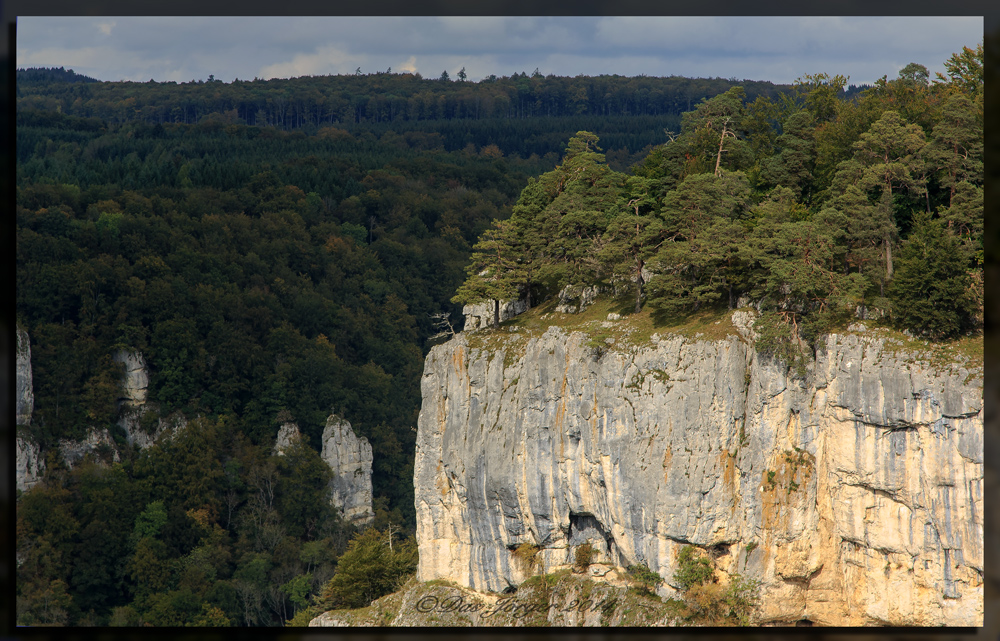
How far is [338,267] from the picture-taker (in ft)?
322

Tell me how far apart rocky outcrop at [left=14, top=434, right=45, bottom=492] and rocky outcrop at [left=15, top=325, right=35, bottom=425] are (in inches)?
68.2

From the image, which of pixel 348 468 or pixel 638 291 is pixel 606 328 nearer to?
pixel 638 291

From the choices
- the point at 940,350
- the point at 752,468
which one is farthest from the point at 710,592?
the point at 940,350

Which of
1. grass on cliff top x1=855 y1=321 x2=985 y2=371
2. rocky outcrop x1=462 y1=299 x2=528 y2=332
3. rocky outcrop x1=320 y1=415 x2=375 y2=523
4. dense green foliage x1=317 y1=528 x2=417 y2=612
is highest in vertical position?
grass on cliff top x1=855 y1=321 x2=985 y2=371

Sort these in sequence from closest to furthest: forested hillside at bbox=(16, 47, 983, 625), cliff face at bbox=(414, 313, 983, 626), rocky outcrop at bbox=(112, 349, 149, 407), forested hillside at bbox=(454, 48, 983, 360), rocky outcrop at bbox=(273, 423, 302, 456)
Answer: cliff face at bbox=(414, 313, 983, 626), forested hillside at bbox=(454, 48, 983, 360), forested hillside at bbox=(16, 47, 983, 625), rocky outcrop at bbox=(112, 349, 149, 407), rocky outcrop at bbox=(273, 423, 302, 456)

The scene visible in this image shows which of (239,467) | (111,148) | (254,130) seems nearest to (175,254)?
(239,467)

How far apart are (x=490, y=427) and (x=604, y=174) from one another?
458 inches

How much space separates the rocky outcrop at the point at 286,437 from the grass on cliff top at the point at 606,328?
134ft

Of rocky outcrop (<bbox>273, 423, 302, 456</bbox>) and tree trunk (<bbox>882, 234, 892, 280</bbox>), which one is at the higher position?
tree trunk (<bbox>882, 234, 892, 280</bbox>)

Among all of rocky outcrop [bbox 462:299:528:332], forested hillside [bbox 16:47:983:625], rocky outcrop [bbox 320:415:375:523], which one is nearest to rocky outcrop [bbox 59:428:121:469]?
forested hillside [bbox 16:47:983:625]

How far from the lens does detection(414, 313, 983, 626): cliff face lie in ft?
96.5

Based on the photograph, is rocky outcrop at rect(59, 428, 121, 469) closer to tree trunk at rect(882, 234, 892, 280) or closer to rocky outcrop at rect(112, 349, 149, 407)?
rocky outcrop at rect(112, 349, 149, 407)

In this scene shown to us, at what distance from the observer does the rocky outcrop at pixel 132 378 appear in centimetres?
7556

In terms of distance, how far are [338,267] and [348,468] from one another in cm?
2659
